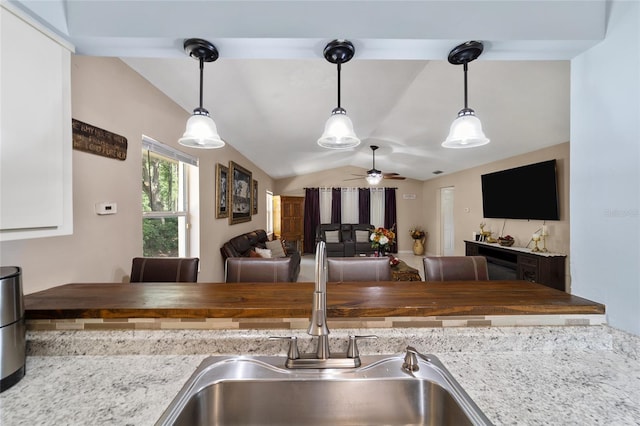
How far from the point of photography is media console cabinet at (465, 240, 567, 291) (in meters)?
3.26

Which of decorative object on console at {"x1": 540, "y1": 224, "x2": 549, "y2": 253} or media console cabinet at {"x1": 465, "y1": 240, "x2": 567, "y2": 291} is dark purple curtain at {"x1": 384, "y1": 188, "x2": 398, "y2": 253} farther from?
decorative object on console at {"x1": 540, "y1": 224, "x2": 549, "y2": 253}

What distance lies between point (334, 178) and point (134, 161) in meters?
6.31

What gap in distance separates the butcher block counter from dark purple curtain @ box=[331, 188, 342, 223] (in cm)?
663

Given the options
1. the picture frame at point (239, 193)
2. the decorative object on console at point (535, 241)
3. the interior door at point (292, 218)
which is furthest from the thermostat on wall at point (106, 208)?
the interior door at point (292, 218)

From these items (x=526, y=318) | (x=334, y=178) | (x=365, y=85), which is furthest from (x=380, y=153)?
(x=526, y=318)

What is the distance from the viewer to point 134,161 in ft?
6.33

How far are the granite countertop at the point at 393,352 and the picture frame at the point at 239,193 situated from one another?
3083mm

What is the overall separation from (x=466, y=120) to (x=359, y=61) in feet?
4.00

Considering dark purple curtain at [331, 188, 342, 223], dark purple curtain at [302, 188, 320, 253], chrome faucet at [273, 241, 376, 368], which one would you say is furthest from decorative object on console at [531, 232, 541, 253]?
dark purple curtain at [302, 188, 320, 253]

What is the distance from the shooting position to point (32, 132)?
847mm

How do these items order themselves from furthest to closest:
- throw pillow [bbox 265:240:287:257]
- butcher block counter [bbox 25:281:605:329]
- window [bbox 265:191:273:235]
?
window [bbox 265:191:273:235] < throw pillow [bbox 265:240:287:257] < butcher block counter [bbox 25:281:605:329]

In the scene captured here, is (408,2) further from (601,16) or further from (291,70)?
(291,70)

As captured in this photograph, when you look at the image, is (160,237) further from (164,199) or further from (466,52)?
(466,52)

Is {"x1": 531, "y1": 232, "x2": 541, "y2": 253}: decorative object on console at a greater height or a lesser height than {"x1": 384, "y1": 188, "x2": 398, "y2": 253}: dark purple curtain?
lesser
